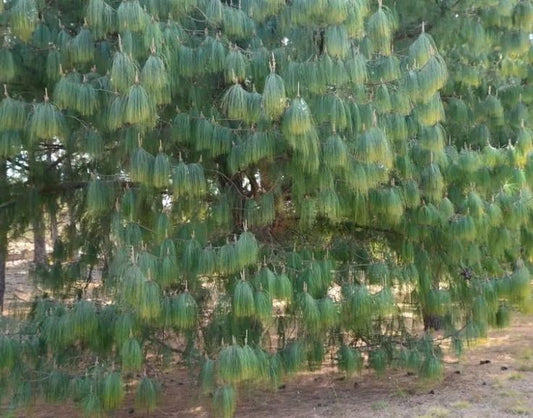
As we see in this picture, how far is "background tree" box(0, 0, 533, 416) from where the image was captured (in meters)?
4.51

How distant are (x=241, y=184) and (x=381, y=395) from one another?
9.49 ft

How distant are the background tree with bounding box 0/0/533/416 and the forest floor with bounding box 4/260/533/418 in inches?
20.1

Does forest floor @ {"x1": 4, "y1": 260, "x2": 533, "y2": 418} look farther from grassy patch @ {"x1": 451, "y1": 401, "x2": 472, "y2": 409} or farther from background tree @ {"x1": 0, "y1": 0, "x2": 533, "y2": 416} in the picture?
background tree @ {"x1": 0, "y1": 0, "x2": 533, "y2": 416}

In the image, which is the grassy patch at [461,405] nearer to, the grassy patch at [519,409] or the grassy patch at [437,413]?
the grassy patch at [437,413]

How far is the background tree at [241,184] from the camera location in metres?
4.51

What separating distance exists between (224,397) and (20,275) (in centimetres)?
1042

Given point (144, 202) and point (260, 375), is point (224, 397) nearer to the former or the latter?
point (260, 375)

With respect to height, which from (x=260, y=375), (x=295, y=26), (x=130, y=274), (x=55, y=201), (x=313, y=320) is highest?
(x=295, y=26)

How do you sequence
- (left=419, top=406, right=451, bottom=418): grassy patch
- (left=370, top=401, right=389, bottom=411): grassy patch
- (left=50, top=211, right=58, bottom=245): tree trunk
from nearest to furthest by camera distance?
(left=419, top=406, right=451, bottom=418): grassy patch, (left=370, top=401, right=389, bottom=411): grassy patch, (left=50, top=211, right=58, bottom=245): tree trunk

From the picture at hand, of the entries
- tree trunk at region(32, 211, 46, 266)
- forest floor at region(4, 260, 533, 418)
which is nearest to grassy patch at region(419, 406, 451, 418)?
forest floor at region(4, 260, 533, 418)

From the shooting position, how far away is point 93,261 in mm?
6297

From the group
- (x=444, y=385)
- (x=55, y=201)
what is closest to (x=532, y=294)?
(x=444, y=385)

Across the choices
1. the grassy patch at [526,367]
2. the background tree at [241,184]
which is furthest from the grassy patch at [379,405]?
the grassy patch at [526,367]

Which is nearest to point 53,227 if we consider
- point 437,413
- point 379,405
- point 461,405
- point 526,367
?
point 379,405
